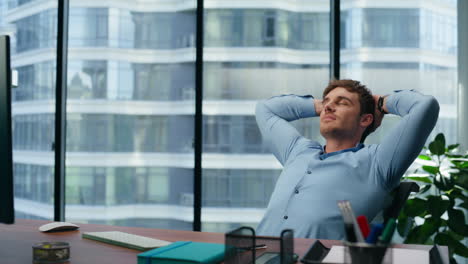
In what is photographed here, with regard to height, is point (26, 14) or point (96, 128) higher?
point (26, 14)

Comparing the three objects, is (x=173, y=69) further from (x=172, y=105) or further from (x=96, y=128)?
(x=96, y=128)

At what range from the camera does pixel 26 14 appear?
11.6ft

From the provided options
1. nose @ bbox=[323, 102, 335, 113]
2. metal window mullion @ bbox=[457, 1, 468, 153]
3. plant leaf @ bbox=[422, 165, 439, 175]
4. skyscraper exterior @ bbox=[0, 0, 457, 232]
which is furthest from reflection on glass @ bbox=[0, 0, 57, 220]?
metal window mullion @ bbox=[457, 1, 468, 153]

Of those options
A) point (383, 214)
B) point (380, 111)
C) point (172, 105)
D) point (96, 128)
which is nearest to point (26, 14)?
point (96, 128)

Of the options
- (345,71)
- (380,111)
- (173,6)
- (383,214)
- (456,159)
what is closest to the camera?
(383,214)

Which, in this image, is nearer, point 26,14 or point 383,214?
point 383,214

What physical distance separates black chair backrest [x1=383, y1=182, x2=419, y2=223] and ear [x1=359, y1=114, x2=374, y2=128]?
29cm

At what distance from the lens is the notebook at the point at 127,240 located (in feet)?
3.72

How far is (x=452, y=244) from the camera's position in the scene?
2578 mm

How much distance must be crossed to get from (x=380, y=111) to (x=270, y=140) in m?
0.46

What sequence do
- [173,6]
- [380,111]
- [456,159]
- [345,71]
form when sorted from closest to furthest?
[380,111] < [456,159] < [345,71] < [173,6]

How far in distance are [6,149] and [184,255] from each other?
43 cm

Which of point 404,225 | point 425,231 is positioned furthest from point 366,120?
point 425,231

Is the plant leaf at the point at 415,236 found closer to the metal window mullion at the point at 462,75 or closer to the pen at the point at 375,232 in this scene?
the metal window mullion at the point at 462,75
